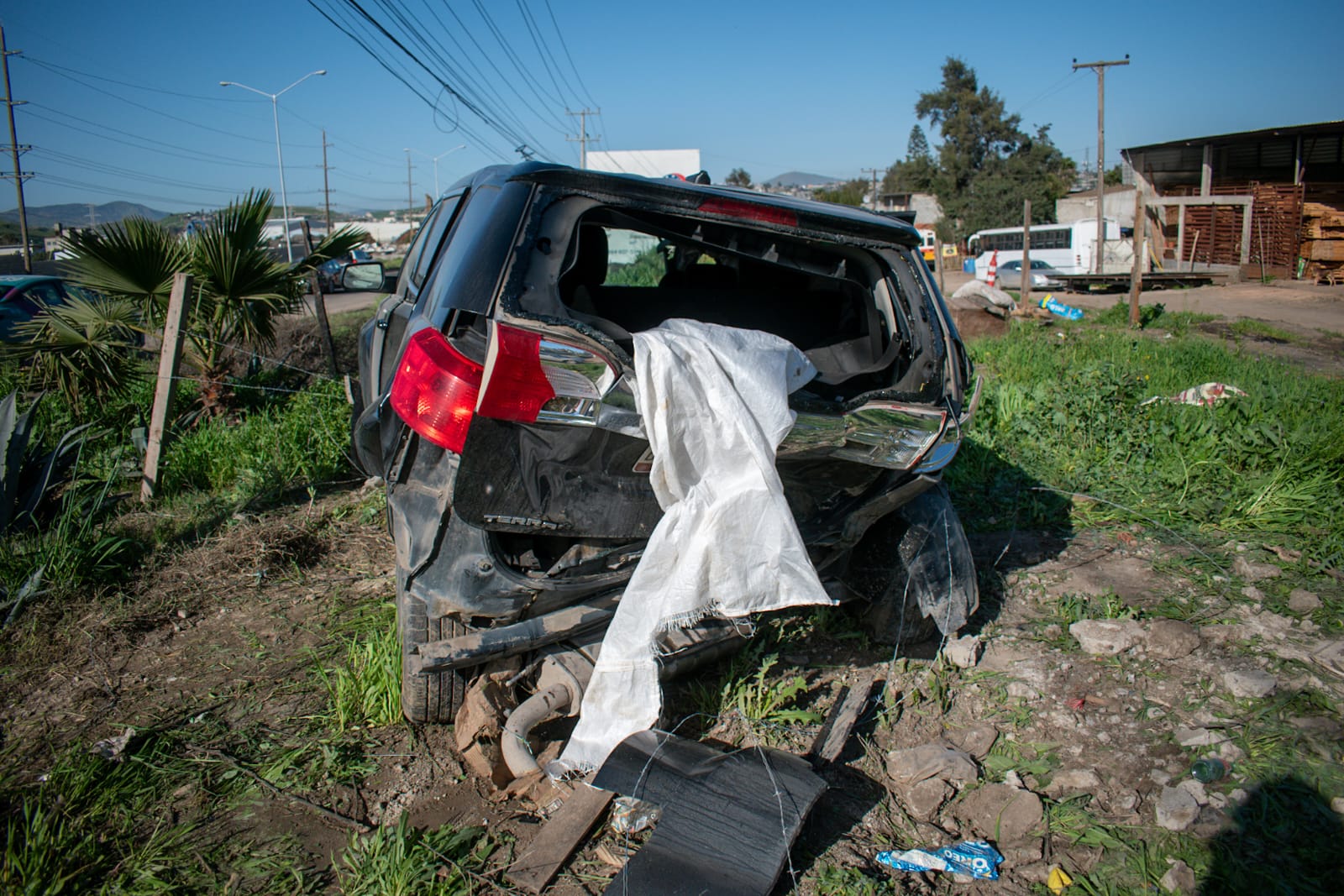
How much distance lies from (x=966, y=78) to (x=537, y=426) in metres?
66.3

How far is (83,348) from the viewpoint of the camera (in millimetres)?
5438

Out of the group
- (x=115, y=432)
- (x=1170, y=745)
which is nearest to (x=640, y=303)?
(x=1170, y=745)

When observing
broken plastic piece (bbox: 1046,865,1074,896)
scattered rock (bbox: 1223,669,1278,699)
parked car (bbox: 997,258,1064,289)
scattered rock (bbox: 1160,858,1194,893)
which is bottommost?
broken plastic piece (bbox: 1046,865,1074,896)

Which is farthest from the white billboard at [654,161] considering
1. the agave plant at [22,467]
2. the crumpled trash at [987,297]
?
the agave plant at [22,467]

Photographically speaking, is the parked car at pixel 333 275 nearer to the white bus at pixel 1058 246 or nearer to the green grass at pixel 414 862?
the green grass at pixel 414 862

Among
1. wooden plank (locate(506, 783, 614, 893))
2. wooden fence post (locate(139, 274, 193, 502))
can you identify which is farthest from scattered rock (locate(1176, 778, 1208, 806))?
wooden fence post (locate(139, 274, 193, 502))

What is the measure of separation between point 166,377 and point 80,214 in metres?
116

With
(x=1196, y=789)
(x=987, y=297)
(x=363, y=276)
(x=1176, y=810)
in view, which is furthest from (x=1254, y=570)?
(x=987, y=297)

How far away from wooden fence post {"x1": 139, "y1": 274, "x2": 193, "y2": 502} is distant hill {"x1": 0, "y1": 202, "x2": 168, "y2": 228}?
3.72 feet

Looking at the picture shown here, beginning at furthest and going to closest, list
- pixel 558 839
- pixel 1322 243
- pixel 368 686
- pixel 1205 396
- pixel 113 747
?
1. pixel 1322 243
2. pixel 1205 396
3. pixel 368 686
4. pixel 113 747
5. pixel 558 839

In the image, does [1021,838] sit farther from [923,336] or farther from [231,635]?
[231,635]

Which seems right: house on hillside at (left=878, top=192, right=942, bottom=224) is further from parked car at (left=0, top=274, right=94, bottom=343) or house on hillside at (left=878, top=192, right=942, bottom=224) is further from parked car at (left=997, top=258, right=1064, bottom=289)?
parked car at (left=0, top=274, right=94, bottom=343)

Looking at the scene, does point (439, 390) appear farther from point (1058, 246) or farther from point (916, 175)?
point (916, 175)

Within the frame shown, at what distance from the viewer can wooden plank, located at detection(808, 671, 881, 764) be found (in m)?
2.64
